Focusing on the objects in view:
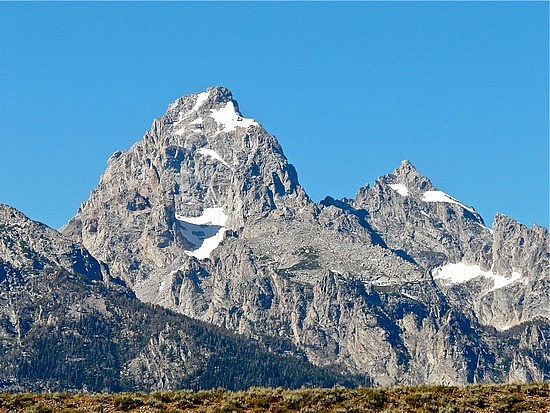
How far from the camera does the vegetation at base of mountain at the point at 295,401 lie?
72.2 meters

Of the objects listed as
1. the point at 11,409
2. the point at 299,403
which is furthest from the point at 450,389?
the point at 11,409

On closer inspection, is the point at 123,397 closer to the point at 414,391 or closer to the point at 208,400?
the point at 208,400

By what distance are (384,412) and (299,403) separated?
6417mm

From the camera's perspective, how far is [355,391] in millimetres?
77812

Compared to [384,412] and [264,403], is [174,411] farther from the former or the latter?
[384,412]

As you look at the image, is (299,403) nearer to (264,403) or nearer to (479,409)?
(264,403)

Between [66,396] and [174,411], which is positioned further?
[66,396]

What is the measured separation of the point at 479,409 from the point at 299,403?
13.5m

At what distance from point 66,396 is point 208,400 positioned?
11287 millimetres

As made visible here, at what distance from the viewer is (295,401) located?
73375mm

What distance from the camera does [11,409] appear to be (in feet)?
236

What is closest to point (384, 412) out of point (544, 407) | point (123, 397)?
point (544, 407)

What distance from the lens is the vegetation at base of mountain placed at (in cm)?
7219

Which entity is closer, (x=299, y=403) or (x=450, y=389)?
(x=299, y=403)
